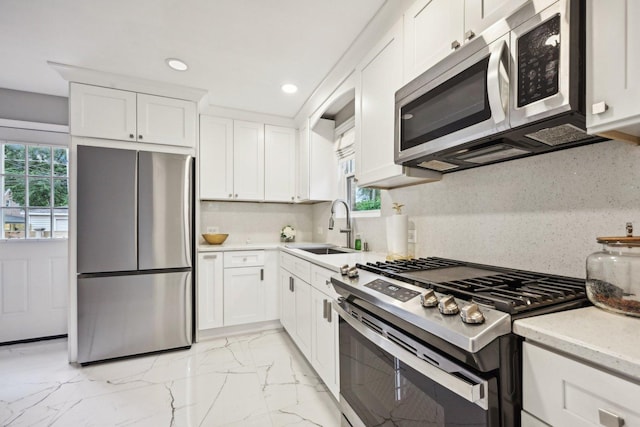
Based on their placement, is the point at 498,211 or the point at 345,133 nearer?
the point at 498,211

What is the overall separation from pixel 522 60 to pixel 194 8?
1728 millimetres

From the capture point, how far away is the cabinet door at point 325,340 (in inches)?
66.8

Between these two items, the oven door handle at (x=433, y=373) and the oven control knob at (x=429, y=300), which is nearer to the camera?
the oven door handle at (x=433, y=373)

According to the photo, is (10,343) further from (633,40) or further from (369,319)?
(633,40)

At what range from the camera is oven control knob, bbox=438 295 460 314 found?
800 millimetres

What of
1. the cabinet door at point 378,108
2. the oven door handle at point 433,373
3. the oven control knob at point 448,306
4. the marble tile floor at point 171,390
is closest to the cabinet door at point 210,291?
the marble tile floor at point 171,390

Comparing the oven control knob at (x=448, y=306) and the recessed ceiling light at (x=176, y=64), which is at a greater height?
A: the recessed ceiling light at (x=176, y=64)

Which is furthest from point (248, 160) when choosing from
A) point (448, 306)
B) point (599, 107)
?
point (599, 107)

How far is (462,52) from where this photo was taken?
1108 mm

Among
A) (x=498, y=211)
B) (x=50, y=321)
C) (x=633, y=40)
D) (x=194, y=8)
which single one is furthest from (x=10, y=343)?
(x=633, y=40)

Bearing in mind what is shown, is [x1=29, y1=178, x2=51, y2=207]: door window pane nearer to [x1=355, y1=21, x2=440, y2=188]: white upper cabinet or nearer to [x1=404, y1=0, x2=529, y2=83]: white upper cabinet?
Result: [x1=355, y1=21, x2=440, y2=188]: white upper cabinet

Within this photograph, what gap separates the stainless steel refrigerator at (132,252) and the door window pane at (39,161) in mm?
1060

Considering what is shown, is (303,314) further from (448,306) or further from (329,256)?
(448,306)

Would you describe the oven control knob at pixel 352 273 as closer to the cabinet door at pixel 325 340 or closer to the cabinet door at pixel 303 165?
the cabinet door at pixel 325 340
